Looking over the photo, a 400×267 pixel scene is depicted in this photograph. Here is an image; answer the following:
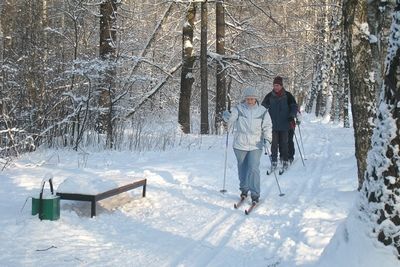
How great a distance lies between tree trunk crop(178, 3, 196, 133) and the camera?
60.4ft

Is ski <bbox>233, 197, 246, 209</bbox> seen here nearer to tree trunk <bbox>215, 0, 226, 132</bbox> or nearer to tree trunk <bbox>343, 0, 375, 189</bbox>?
tree trunk <bbox>343, 0, 375, 189</bbox>

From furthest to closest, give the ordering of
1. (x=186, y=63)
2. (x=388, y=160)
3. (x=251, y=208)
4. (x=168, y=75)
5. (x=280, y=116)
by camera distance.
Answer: (x=168, y=75) < (x=186, y=63) < (x=280, y=116) < (x=251, y=208) < (x=388, y=160)

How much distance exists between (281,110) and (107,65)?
498cm

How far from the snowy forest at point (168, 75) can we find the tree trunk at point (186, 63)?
0.04 m

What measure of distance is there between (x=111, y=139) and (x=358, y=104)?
7.90 metres

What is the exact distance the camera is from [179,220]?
24.1ft

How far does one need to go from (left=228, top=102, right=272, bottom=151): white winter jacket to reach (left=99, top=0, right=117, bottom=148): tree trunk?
19.1ft

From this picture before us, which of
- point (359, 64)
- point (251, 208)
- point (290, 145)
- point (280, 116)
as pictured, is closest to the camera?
point (359, 64)

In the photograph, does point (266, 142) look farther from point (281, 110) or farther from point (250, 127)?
point (281, 110)

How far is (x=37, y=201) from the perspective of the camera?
6555 mm

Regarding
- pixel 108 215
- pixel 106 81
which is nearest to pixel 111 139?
pixel 106 81

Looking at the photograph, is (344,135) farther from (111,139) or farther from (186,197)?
(186,197)

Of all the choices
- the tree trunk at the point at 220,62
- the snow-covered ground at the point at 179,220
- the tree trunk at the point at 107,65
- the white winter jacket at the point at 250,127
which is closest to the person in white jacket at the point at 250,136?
the white winter jacket at the point at 250,127

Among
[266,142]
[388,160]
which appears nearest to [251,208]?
[266,142]
